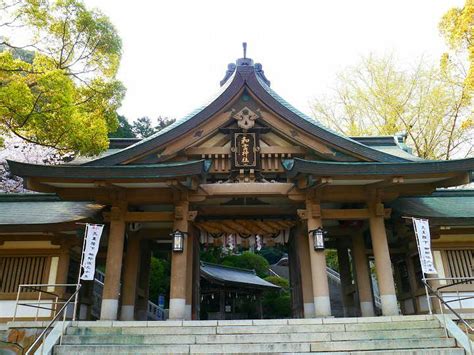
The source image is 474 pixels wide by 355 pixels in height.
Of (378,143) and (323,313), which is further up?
(378,143)

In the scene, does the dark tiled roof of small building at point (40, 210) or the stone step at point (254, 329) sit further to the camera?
the dark tiled roof of small building at point (40, 210)

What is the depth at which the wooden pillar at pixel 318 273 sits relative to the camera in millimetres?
9967

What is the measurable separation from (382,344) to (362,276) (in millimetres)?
5248

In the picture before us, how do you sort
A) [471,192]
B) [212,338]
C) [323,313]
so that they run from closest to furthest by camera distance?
[212,338] → [323,313] → [471,192]

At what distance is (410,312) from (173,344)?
861 cm

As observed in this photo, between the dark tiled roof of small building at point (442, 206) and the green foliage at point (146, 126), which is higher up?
the green foliage at point (146, 126)

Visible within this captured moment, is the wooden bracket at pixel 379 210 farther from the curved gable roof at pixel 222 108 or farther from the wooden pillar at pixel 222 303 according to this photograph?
the wooden pillar at pixel 222 303

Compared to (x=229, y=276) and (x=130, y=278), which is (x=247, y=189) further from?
(x=229, y=276)

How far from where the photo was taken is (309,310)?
11.6 metres

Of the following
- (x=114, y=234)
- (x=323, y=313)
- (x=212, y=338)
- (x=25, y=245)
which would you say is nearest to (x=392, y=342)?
(x=323, y=313)

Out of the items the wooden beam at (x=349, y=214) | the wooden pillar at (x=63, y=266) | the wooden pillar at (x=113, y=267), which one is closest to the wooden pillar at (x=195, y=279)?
the wooden pillar at (x=113, y=267)

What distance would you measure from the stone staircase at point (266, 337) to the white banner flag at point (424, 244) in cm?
137

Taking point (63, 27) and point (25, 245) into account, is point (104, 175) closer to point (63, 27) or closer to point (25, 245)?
point (25, 245)

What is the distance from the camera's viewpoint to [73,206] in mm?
13031
